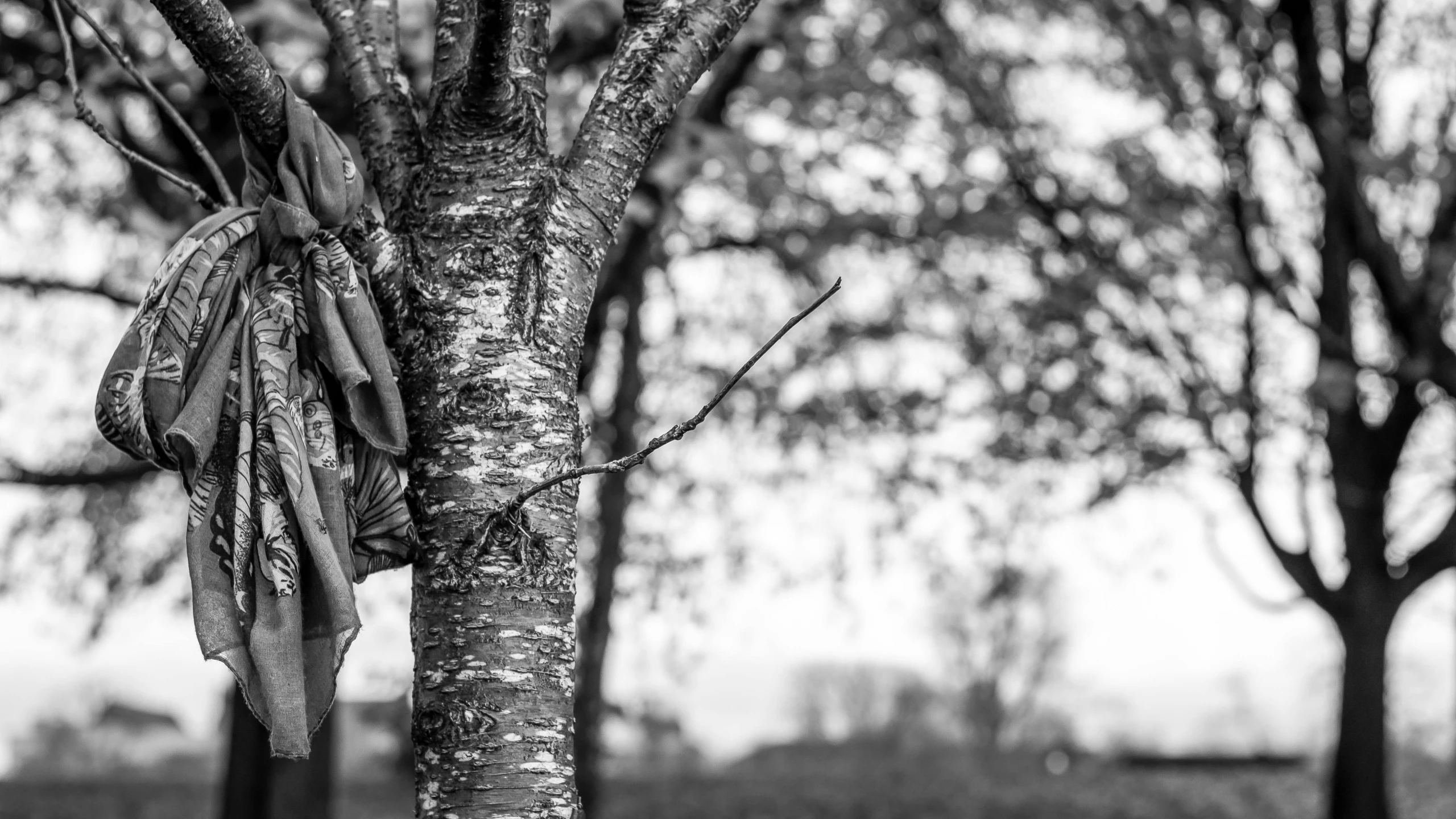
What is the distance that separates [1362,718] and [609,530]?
18.5ft

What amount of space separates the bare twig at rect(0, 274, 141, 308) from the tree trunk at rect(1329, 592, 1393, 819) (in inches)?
340

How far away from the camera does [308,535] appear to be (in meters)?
2.06

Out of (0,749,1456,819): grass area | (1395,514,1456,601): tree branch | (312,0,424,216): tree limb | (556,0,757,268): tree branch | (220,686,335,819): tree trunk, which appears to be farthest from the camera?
(0,749,1456,819): grass area

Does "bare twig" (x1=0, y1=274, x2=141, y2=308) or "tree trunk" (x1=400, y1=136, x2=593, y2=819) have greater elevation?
"bare twig" (x1=0, y1=274, x2=141, y2=308)

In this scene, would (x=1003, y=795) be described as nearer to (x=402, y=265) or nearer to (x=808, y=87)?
(x=808, y=87)

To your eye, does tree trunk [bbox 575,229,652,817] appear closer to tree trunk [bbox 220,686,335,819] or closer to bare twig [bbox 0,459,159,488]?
tree trunk [bbox 220,686,335,819]

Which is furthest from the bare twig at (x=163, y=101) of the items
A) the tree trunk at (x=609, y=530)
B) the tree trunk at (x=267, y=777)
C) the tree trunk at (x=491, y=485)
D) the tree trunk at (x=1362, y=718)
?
the tree trunk at (x=1362, y=718)

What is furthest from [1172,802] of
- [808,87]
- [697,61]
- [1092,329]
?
[697,61]

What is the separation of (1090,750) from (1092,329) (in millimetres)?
8276

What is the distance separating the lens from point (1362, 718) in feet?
30.5

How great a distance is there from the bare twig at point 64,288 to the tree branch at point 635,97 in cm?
609

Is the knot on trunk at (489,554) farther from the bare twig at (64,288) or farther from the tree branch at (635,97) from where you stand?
the bare twig at (64,288)

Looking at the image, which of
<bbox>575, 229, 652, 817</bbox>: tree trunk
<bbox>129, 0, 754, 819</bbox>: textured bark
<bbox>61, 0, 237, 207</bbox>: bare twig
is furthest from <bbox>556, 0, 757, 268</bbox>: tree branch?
<bbox>575, 229, 652, 817</bbox>: tree trunk

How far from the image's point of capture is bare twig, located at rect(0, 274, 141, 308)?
7.86 m
